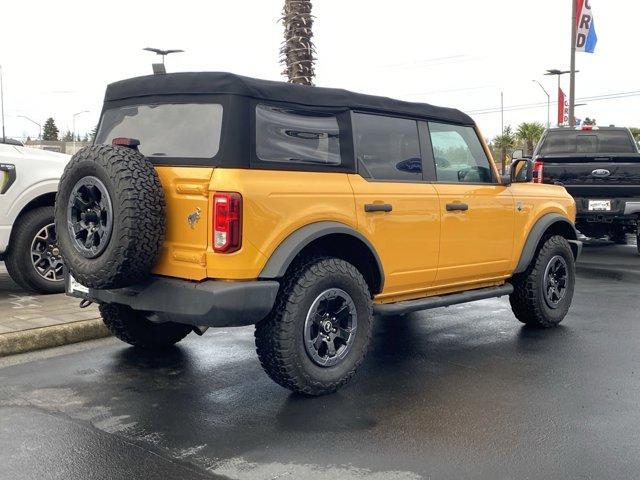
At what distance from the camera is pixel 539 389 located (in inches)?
185

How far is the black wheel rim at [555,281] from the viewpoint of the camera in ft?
21.2

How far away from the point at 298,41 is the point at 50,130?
4045 inches

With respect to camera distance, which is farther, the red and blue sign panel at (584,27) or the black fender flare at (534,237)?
the red and blue sign panel at (584,27)

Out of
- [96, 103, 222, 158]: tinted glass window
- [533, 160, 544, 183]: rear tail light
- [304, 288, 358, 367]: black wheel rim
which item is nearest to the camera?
[96, 103, 222, 158]: tinted glass window

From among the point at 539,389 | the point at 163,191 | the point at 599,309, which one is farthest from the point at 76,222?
the point at 599,309

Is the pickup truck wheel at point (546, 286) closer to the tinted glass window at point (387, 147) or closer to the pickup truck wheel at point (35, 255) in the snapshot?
the tinted glass window at point (387, 147)

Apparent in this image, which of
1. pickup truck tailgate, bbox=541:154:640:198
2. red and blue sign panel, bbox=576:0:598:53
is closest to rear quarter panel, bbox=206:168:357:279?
pickup truck tailgate, bbox=541:154:640:198

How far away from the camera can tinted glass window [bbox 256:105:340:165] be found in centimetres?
434

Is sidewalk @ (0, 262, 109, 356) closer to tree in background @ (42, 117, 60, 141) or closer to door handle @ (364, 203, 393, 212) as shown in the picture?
door handle @ (364, 203, 393, 212)

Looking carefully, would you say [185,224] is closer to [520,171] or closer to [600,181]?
[520,171]

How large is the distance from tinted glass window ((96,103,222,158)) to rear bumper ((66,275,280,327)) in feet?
2.54

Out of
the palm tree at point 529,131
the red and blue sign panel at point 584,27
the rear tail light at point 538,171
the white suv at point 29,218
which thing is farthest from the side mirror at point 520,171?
the palm tree at point 529,131

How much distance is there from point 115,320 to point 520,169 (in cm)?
352

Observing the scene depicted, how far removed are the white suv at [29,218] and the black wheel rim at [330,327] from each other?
3.76 meters
